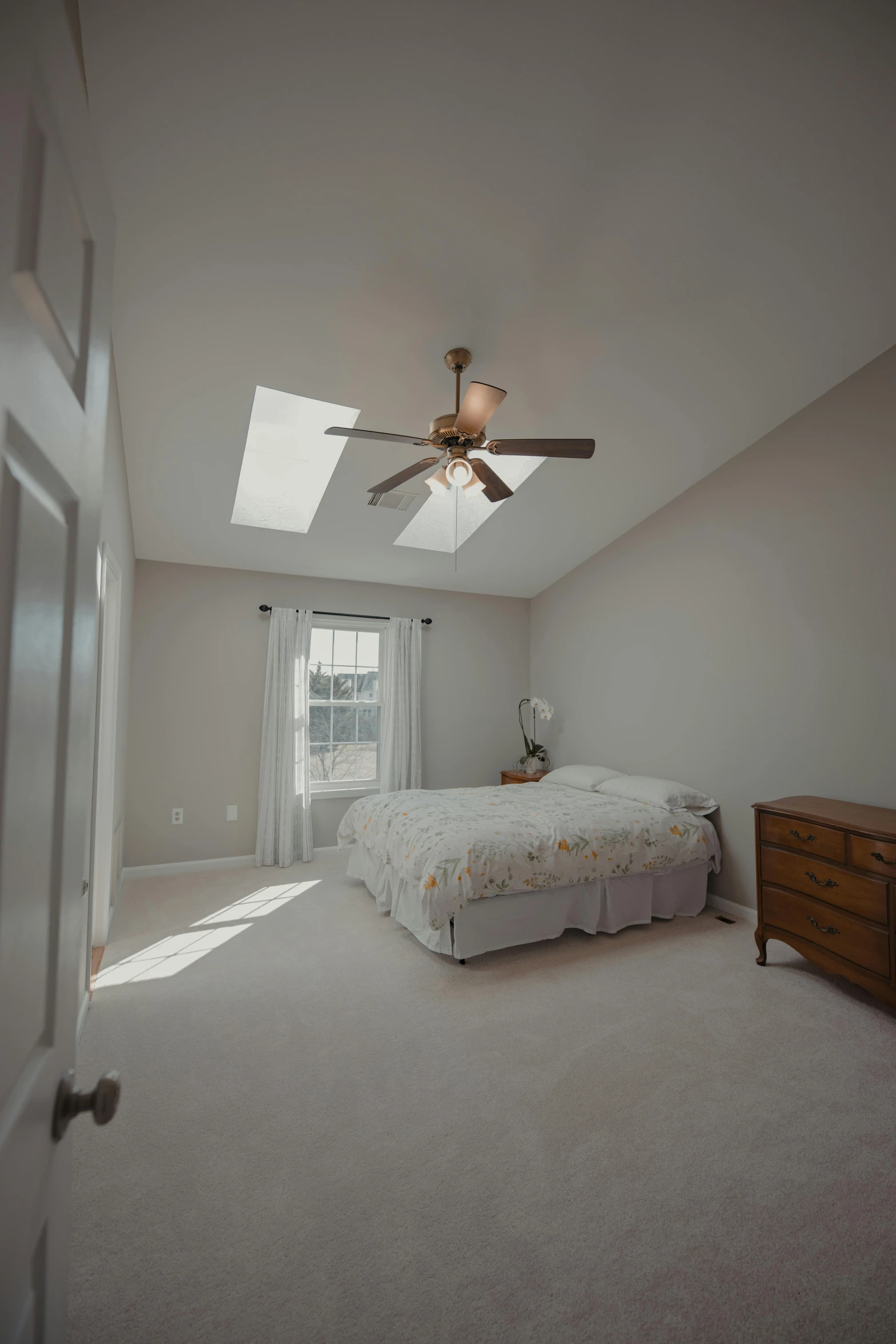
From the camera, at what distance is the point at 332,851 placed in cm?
531

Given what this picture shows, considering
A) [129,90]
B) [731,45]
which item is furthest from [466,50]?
[129,90]

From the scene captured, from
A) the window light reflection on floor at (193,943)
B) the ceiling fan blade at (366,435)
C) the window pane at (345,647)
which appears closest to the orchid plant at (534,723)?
the window pane at (345,647)

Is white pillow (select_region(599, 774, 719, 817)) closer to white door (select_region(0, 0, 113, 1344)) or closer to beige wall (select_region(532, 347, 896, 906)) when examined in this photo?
beige wall (select_region(532, 347, 896, 906))

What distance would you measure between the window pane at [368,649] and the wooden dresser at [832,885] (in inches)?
137

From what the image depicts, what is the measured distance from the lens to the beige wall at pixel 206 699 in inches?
186

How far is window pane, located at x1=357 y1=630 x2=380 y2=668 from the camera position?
568 cm

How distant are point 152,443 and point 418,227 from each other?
2001 mm

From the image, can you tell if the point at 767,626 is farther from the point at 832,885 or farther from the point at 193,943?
the point at 193,943

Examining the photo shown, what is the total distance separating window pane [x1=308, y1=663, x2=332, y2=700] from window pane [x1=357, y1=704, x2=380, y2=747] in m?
0.35

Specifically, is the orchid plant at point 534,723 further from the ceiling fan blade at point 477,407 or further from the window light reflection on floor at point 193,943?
the ceiling fan blade at point 477,407

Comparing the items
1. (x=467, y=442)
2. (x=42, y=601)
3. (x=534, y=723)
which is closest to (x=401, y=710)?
(x=534, y=723)

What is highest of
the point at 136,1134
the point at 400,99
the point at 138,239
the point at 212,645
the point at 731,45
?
the point at 731,45

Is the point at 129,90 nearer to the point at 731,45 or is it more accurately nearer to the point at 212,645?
the point at 731,45

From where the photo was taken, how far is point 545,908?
3.39m
